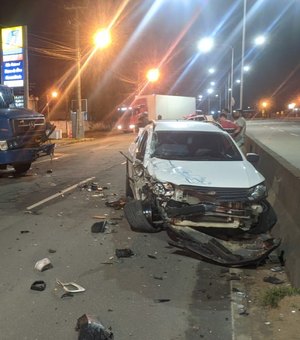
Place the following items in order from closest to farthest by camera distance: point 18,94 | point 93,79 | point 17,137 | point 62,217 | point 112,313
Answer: point 112,313 → point 62,217 → point 17,137 → point 18,94 → point 93,79

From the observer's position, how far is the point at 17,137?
13867 mm

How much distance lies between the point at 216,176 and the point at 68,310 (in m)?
3.03

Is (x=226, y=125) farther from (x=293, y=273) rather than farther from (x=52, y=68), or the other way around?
(x=52, y=68)

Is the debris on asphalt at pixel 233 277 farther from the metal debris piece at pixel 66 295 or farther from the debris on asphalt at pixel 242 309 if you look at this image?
the metal debris piece at pixel 66 295

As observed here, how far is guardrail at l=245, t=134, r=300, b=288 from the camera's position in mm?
5512

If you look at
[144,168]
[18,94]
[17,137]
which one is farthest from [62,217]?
[18,94]

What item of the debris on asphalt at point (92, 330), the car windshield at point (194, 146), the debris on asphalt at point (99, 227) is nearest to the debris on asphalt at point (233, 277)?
the debris on asphalt at point (92, 330)

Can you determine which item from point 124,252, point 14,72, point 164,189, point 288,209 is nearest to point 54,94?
point 14,72

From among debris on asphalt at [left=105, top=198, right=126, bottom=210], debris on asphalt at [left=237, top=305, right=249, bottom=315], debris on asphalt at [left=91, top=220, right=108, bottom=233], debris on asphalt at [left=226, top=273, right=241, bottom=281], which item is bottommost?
debris on asphalt at [left=237, top=305, right=249, bottom=315]

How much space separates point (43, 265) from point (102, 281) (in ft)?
2.91

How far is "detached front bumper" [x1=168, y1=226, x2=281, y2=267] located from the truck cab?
26.4 ft

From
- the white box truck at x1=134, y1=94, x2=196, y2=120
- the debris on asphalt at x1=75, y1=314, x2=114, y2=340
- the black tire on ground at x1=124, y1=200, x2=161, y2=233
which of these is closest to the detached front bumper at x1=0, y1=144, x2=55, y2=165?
the black tire on ground at x1=124, y1=200, x2=161, y2=233

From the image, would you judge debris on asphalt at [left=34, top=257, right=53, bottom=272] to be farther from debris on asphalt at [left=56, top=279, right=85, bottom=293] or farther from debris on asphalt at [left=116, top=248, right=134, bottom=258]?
debris on asphalt at [left=116, top=248, right=134, bottom=258]

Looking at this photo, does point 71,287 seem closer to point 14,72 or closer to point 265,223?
point 265,223
